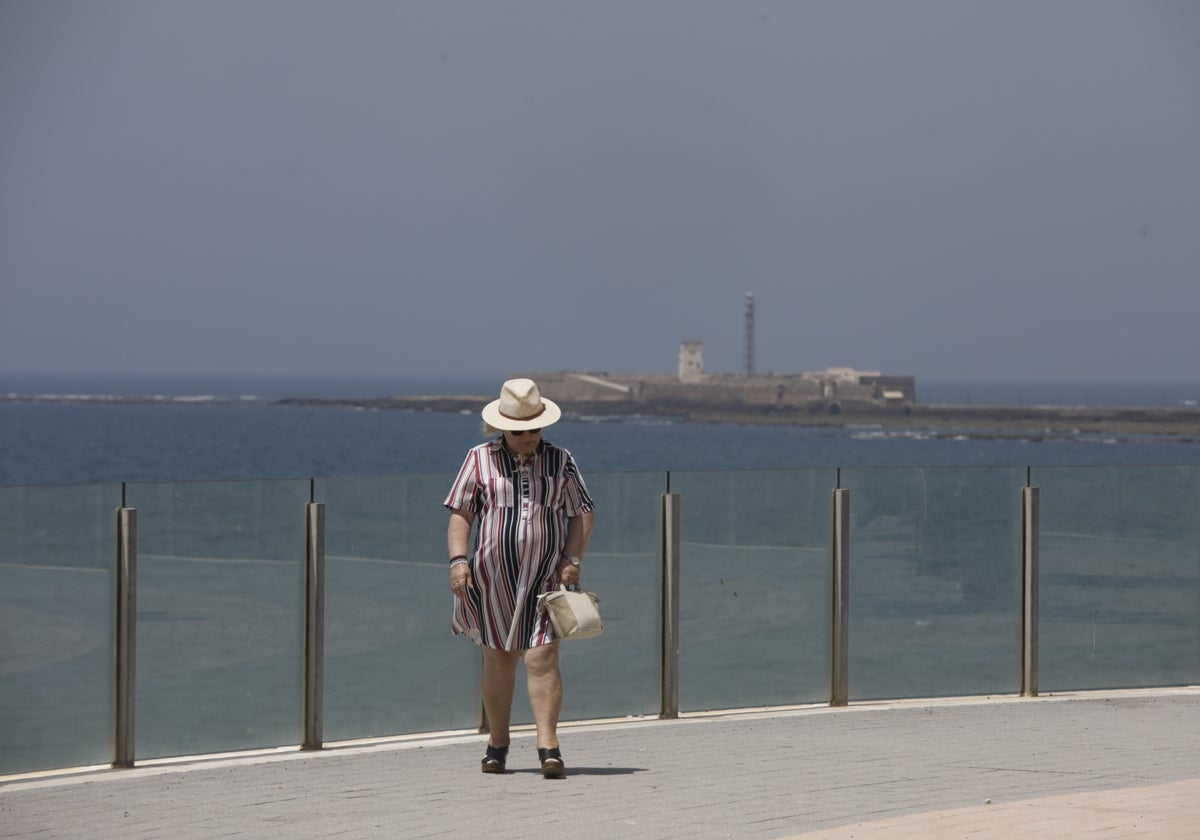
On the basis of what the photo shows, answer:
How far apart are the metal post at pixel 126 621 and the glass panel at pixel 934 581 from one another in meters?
3.95

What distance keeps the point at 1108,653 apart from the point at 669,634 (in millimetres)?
2821

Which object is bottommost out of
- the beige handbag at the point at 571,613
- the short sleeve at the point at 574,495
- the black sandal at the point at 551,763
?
the black sandal at the point at 551,763

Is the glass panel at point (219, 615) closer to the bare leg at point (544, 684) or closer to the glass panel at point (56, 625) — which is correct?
the glass panel at point (56, 625)

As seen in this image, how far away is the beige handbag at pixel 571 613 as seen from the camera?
24.0 feet

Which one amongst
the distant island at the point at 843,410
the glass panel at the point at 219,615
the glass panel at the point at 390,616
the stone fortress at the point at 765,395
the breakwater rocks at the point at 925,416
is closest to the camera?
the glass panel at the point at 219,615

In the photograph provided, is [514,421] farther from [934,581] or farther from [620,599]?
[934,581]

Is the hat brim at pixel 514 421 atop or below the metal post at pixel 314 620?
atop

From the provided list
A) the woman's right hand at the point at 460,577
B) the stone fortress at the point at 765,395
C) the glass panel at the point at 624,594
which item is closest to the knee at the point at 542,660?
the woman's right hand at the point at 460,577

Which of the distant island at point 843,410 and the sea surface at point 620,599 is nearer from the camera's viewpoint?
the sea surface at point 620,599

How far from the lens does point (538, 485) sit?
7.52 metres

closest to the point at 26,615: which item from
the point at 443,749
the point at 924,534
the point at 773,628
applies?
the point at 443,749

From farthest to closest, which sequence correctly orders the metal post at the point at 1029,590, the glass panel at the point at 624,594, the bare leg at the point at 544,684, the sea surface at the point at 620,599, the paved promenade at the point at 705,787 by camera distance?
the metal post at the point at 1029,590
the glass panel at the point at 624,594
the sea surface at the point at 620,599
the bare leg at the point at 544,684
the paved promenade at the point at 705,787

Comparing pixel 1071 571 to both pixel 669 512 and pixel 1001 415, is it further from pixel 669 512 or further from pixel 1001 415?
pixel 1001 415

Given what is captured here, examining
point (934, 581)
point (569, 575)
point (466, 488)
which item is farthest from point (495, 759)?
point (934, 581)
